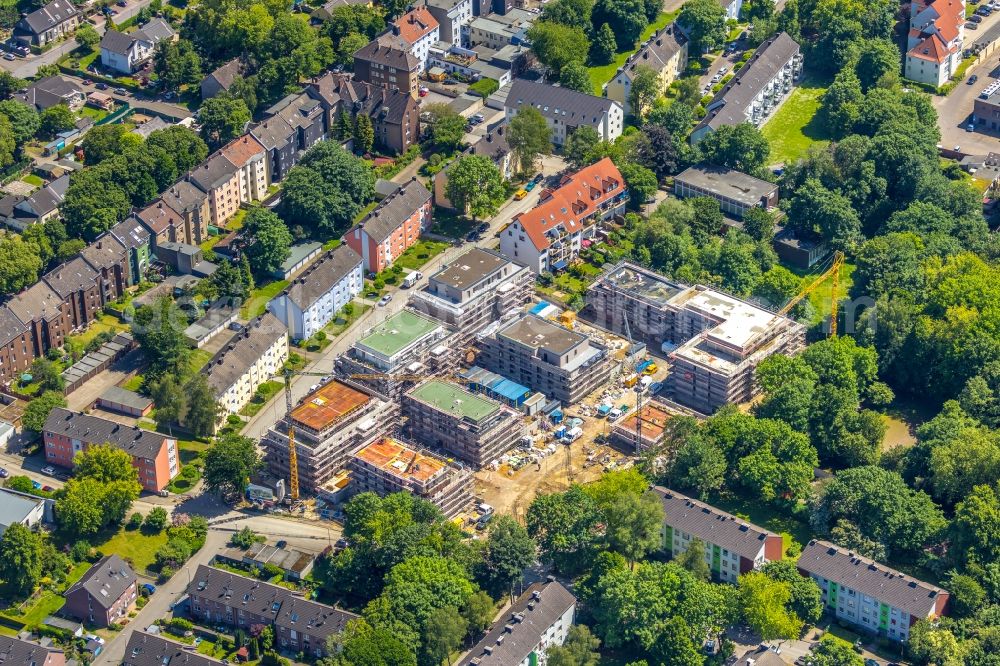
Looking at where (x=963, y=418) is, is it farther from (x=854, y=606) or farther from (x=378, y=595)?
(x=378, y=595)

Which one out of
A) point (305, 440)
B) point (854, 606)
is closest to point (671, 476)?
point (854, 606)

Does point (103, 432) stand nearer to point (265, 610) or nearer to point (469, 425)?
point (265, 610)

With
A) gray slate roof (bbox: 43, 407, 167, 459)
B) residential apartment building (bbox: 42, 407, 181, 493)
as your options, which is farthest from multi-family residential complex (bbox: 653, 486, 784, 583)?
gray slate roof (bbox: 43, 407, 167, 459)

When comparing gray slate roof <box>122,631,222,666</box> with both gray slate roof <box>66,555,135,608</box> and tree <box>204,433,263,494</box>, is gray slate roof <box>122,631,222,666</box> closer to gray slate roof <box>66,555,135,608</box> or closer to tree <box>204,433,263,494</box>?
gray slate roof <box>66,555,135,608</box>

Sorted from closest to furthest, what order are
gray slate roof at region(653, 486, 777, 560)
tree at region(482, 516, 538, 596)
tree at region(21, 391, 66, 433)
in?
tree at region(482, 516, 538, 596), gray slate roof at region(653, 486, 777, 560), tree at region(21, 391, 66, 433)

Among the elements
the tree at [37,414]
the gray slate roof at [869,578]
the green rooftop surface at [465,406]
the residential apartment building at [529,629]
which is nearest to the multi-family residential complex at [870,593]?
the gray slate roof at [869,578]
